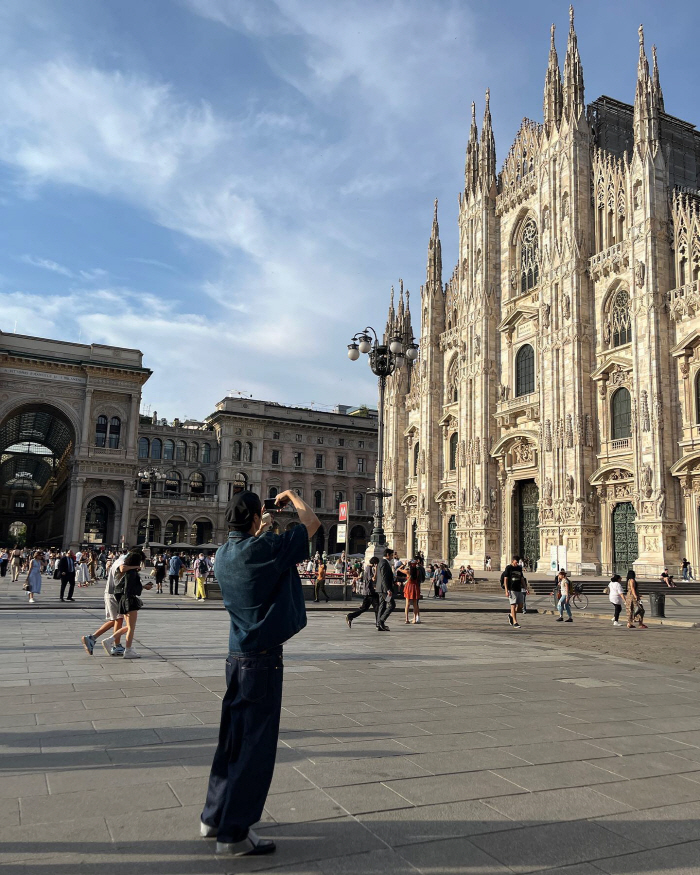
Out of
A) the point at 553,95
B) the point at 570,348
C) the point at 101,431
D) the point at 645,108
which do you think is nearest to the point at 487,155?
the point at 553,95

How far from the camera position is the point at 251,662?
3.76 meters

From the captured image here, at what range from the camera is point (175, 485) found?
237ft

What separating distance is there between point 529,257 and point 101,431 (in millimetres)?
38718

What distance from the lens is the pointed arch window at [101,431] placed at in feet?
198

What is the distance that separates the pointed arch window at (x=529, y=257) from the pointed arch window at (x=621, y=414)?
9591mm

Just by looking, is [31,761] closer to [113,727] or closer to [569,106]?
[113,727]

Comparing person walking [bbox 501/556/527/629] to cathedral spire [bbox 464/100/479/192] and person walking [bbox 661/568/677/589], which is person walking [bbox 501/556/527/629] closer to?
person walking [bbox 661/568/677/589]

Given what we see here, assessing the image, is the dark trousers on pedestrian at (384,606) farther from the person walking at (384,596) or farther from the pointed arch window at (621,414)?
the pointed arch window at (621,414)

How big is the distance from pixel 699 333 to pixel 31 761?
30488 mm

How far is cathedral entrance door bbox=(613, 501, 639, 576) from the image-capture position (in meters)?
32.0

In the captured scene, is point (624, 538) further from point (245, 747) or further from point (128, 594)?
point (245, 747)

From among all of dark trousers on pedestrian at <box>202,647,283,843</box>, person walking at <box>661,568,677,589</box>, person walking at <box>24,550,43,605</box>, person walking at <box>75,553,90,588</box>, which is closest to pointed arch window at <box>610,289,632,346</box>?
person walking at <box>661,568,677,589</box>

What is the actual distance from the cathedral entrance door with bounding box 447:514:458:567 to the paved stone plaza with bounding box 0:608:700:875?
117ft

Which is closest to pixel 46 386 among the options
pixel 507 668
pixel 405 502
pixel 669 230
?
pixel 405 502
